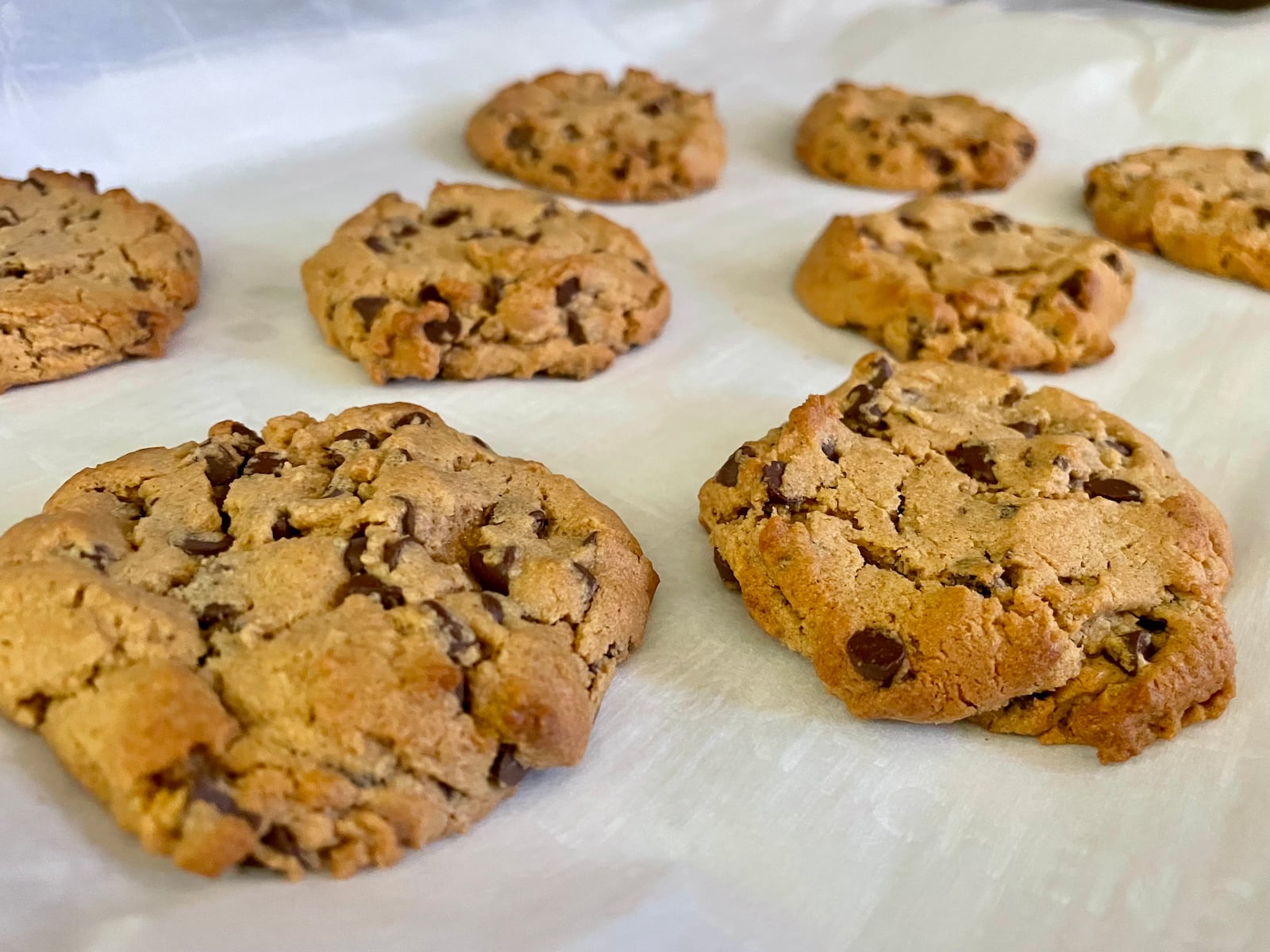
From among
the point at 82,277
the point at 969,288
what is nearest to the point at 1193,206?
the point at 969,288

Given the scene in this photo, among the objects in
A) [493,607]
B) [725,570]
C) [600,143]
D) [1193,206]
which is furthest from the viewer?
[600,143]

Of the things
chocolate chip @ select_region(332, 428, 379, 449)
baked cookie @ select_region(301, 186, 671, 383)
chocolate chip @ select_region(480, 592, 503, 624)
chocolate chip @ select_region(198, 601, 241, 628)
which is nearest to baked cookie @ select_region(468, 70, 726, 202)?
baked cookie @ select_region(301, 186, 671, 383)

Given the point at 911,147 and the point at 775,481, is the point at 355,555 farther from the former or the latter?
the point at 911,147

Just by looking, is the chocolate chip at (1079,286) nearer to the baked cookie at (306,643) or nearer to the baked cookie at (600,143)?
the baked cookie at (600,143)

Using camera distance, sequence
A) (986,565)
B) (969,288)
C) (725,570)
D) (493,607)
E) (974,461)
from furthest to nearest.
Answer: (969,288), (974,461), (725,570), (986,565), (493,607)

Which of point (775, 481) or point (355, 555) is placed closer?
point (355, 555)

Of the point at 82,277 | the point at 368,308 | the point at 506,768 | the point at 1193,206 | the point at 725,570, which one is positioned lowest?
the point at 1193,206

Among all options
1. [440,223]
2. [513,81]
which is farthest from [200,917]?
[513,81]
